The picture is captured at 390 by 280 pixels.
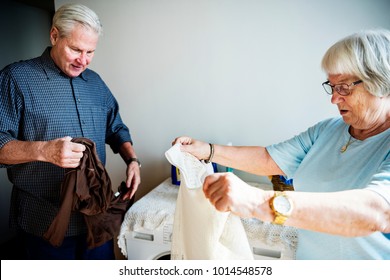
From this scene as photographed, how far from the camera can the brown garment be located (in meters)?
1.07

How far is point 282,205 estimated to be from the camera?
0.61 metres

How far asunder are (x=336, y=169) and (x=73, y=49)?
3.51ft

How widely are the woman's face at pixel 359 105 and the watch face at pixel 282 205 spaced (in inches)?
16.4

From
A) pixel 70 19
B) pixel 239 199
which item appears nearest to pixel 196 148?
pixel 239 199

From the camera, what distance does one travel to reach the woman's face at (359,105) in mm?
815

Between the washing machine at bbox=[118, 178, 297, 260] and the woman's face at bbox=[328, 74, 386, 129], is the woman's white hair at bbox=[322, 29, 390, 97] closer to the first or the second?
the woman's face at bbox=[328, 74, 386, 129]

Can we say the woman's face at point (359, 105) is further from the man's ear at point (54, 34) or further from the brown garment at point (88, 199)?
the man's ear at point (54, 34)

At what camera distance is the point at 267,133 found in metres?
1.85

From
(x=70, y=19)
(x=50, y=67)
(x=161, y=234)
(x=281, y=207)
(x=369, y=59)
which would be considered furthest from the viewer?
(x=161, y=234)

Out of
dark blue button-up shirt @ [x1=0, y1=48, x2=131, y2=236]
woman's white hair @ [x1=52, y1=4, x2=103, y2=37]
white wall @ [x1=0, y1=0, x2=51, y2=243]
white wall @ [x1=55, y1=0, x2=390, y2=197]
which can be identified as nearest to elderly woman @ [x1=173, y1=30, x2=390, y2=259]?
dark blue button-up shirt @ [x1=0, y1=48, x2=131, y2=236]

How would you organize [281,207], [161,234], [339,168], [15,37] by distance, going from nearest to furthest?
[281,207]
[339,168]
[161,234]
[15,37]

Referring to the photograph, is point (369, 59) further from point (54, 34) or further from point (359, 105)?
point (54, 34)
